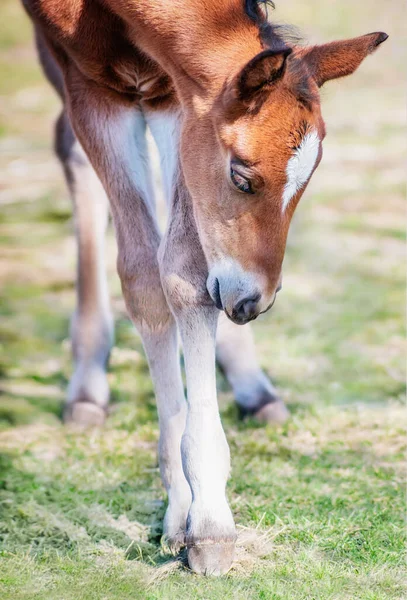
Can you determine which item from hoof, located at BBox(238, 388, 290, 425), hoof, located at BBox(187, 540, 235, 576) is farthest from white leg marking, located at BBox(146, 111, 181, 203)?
hoof, located at BBox(187, 540, 235, 576)

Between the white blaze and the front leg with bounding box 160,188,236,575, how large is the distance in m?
0.46

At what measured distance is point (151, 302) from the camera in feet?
10.3

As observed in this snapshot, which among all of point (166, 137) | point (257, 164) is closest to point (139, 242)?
point (166, 137)

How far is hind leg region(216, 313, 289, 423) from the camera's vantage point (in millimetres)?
4020

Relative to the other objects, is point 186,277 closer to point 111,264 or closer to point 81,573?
point 81,573

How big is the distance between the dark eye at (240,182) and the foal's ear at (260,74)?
216mm

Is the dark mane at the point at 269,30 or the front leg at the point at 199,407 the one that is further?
the dark mane at the point at 269,30

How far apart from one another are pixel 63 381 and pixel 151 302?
1.59 meters

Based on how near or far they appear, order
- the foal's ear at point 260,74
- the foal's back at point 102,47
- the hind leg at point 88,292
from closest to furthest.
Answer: the foal's ear at point 260,74 → the foal's back at point 102,47 → the hind leg at point 88,292

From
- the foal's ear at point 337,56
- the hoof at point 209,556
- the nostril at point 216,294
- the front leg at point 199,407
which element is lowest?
the hoof at point 209,556

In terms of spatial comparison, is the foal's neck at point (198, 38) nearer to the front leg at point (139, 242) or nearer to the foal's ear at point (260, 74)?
the foal's ear at point (260, 74)

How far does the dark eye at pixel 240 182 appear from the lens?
264cm

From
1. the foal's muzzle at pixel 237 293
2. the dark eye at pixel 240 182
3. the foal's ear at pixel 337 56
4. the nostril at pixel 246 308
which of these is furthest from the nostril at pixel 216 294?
the foal's ear at pixel 337 56

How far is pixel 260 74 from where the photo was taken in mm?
2568
